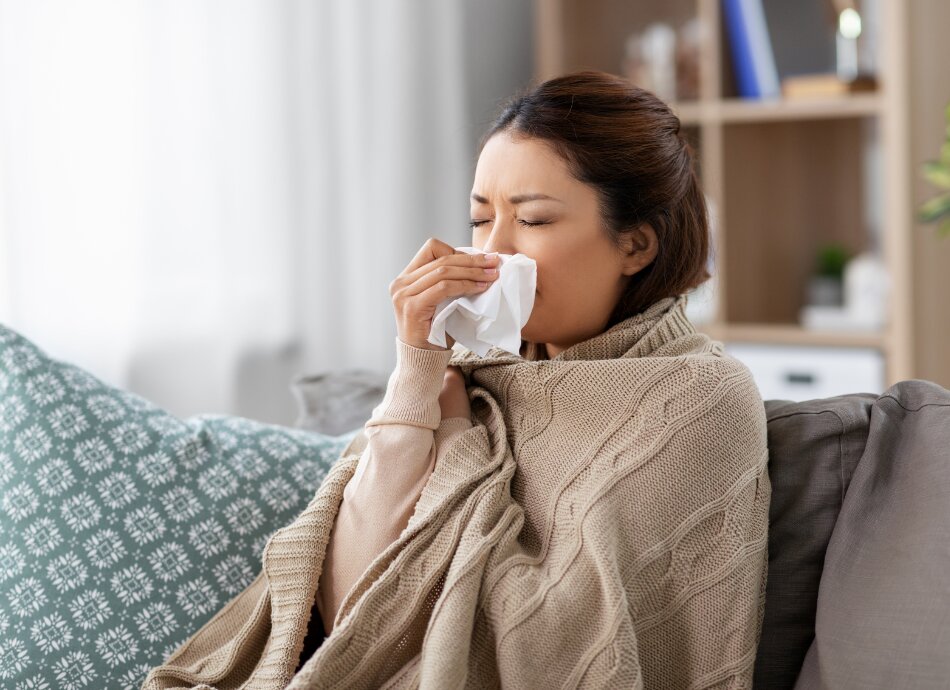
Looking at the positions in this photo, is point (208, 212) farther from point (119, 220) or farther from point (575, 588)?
point (575, 588)

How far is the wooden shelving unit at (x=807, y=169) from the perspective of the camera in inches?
112

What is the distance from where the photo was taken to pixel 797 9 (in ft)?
10.8

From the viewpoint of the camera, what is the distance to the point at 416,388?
4.21ft

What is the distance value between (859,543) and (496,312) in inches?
19.0

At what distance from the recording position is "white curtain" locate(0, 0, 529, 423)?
205 centimetres

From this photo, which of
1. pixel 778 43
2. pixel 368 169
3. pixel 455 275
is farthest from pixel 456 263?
pixel 778 43

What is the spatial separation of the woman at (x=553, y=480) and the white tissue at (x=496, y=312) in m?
0.02

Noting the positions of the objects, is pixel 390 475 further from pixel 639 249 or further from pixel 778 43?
pixel 778 43

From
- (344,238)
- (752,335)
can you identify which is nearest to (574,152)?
(344,238)

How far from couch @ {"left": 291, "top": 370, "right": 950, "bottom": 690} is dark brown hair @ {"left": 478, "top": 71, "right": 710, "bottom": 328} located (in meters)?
0.24

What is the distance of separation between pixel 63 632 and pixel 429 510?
0.50m

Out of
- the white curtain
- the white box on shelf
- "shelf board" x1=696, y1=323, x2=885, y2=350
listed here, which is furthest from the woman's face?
"shelf board" x1=696, y1=323, x2=885, y2=350

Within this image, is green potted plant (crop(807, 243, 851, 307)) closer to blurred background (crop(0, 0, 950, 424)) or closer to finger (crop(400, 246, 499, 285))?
blurred background (crop(0, 0, 950, 424))

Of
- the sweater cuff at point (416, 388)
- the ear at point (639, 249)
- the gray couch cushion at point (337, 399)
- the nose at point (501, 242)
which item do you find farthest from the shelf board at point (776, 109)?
the sweater cuff at point (416, 388)
